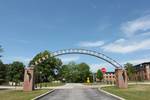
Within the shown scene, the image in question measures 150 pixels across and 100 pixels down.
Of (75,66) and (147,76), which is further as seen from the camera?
(75,66)

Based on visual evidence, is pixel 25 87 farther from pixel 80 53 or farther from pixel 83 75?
pixel 83 75

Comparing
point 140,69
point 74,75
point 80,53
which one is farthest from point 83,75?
point 80,53

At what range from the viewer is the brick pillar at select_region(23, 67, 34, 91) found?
3669 centimetres

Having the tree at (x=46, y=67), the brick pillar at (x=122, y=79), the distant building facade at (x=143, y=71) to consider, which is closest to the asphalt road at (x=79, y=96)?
the brick pillar at (x=122, y=79)

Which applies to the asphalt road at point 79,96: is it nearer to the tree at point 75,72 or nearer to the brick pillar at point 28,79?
the brick pillar at point 28,79

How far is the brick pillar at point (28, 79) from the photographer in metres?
36.7

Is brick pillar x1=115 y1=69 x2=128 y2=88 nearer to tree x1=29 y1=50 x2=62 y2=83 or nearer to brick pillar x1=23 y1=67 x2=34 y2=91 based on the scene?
brick pillar x1=23 y1=67 x2=34 y2=91

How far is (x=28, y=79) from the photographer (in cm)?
3716

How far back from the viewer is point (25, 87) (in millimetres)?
36719

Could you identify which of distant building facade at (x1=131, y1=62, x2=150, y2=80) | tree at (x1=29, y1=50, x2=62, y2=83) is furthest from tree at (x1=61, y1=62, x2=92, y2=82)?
tree at (x1=29, y1=50, x2=62, y2=83)

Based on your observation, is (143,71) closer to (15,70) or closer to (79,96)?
(15,70)

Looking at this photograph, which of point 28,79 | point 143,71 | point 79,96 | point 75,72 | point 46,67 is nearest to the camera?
point 79,96

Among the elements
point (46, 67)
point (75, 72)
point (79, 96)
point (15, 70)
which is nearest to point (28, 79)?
point (79, 96)

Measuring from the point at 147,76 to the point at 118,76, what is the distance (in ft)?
321
